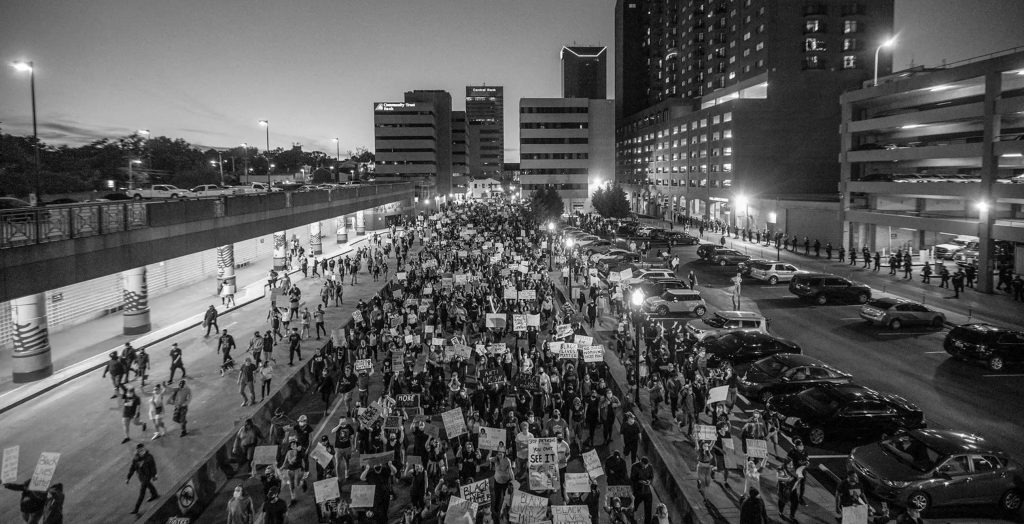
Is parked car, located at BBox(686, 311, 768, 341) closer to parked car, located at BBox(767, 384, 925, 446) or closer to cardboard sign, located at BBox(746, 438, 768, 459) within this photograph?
parked car, located at BBox(767, 384, 925, 446)

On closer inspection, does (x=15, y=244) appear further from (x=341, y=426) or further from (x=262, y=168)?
(x=262, y=168)

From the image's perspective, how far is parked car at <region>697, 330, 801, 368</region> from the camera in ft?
63.8

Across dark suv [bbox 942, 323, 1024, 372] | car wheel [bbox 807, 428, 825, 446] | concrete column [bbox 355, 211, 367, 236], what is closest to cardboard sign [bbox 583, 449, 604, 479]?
car wheel [bbox 807, 428, 825, 446]

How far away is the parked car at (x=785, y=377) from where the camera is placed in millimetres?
16469

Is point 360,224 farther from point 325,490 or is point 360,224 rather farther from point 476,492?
point 476,492

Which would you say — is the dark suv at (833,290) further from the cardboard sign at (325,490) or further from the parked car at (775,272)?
the cardboard sign at (325,490)

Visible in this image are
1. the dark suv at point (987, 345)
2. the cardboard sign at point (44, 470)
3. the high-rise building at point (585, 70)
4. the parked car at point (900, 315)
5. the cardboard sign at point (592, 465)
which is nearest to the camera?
the cardboard sign at point (44, 470)

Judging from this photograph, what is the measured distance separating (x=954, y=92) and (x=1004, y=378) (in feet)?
102

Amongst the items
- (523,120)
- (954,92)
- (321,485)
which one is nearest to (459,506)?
(321,485)

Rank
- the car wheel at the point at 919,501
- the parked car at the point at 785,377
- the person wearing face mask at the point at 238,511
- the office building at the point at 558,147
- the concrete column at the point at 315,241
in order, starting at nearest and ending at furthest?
1. the person wearing face mask at the point at 238,511
2. the car wheel at the point at 919,501
3. the parked car at the point at 785,377
4. the concrete column at the point at 315,241
5. the office building at the point at 558,147

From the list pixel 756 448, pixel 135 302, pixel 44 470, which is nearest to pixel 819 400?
pixel 756 448

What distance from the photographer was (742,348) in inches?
773

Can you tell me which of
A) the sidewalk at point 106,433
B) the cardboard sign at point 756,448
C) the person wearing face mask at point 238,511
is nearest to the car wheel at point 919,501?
the cardboard sign at point 756,448

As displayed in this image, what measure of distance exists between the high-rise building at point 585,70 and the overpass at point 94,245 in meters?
→ 164
